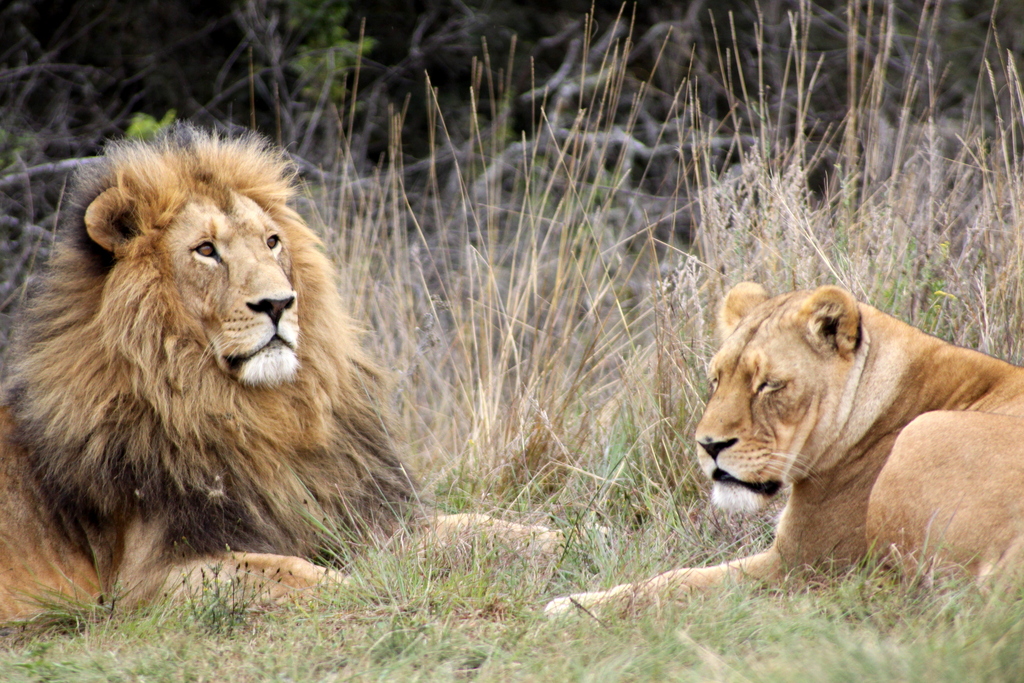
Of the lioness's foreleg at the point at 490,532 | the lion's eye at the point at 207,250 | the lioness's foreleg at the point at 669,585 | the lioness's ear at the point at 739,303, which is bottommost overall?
the lioness's foreleg at the point at 490,532

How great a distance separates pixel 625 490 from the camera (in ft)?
13.9

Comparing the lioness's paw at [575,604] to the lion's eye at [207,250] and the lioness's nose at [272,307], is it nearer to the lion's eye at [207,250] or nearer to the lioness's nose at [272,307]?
the lioness's nose at [272,307]

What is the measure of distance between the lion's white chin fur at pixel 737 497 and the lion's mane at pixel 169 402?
54.0 inches

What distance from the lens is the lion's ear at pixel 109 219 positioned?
3.61m

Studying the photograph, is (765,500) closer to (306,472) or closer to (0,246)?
(306,472)

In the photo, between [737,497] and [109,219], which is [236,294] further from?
[737,497]

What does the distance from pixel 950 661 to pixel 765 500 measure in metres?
0.99

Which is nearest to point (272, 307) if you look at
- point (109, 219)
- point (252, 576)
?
point (109, 219)

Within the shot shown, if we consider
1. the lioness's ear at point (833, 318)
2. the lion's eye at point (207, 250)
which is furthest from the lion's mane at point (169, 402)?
the lioness's ear at point (833, 318)

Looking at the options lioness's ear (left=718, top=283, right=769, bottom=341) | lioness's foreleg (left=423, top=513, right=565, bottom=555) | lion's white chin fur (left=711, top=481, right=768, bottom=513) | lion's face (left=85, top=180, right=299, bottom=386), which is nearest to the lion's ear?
lion's face (left=85, top=180, right=299, bottom=386)

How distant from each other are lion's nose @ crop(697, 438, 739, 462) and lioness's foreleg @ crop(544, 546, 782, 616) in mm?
351

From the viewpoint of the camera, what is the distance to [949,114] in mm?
10078

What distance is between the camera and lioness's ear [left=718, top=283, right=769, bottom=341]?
3.52 meters

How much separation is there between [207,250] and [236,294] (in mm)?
213
